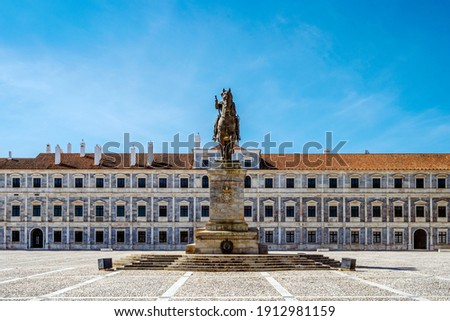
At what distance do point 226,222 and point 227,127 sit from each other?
425cm

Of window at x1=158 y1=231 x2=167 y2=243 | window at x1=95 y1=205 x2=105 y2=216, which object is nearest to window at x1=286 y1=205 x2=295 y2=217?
window at x1=158 y1=231 x2=167 y2=243

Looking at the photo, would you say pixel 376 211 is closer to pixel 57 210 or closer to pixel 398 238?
pixel 398 238

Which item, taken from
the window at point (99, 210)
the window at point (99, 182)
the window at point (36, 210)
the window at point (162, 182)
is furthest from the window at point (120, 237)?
the window at point (36, 210)

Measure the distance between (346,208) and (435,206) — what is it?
26.5 feet

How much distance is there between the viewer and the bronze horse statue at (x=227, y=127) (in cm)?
2811

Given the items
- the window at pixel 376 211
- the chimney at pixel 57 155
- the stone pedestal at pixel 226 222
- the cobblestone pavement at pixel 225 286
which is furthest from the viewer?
the chimney at pixel 57 155

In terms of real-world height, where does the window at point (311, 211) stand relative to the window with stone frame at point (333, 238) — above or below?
above

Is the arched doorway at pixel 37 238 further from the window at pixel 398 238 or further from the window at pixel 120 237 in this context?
the window at pixel 398 238

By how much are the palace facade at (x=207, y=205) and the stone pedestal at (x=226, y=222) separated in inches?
1196

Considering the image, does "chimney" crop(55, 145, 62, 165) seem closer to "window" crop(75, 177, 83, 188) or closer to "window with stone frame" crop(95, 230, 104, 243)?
"window" crop(75, 177, 83, 188)

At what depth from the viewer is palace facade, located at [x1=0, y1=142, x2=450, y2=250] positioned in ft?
189

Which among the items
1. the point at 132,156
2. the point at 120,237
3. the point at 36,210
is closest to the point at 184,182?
the point at 132,156
